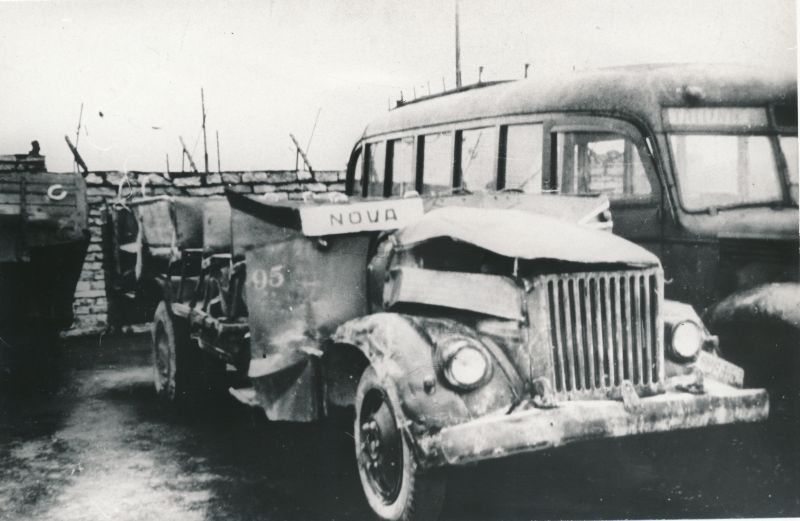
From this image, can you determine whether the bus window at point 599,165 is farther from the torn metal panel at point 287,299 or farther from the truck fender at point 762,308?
the torn metal panel at point 287,299

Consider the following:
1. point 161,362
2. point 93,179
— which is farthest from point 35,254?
point 93,179

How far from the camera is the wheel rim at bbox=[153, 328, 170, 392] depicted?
5.41m

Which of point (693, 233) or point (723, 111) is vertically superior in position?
point (723, 111)

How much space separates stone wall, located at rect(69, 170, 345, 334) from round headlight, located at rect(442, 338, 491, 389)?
5116 mm

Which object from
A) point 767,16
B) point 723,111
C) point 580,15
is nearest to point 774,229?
point 723,111

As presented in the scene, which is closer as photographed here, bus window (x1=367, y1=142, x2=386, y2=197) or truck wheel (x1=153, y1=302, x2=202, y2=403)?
truck wheel (x1=153, y1=302, x2=202, y2=403)

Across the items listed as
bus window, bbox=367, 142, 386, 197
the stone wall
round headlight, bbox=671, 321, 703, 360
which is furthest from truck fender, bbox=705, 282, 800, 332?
the stone wall

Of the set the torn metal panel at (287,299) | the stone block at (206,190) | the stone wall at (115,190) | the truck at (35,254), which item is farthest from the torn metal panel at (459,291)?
the stone block at (206,190)

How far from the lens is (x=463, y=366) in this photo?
277cm

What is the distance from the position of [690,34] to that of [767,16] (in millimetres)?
396

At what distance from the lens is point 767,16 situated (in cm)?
353

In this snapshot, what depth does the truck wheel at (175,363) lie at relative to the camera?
5.13 metres

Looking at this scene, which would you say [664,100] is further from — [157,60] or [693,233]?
[157,60]

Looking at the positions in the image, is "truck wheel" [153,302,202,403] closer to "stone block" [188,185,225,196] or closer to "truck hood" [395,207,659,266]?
"truck hood" [395,207,659,266]
